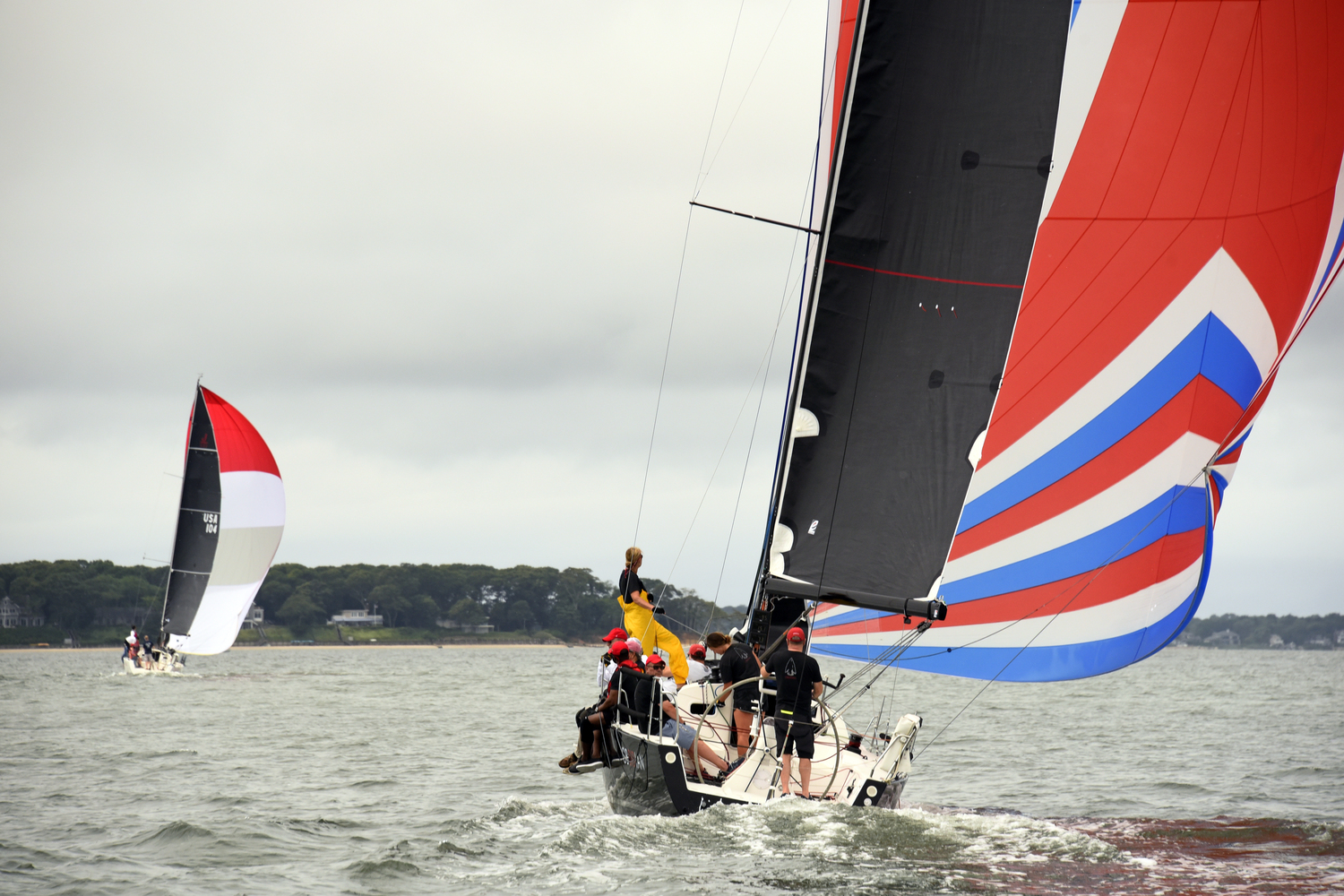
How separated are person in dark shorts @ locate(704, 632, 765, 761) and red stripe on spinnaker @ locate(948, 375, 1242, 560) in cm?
271

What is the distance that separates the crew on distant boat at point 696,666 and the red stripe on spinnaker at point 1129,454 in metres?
2.54

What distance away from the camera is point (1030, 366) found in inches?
396

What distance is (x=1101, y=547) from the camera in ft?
32.9

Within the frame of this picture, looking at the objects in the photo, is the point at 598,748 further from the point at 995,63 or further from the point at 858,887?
the point at 995,63

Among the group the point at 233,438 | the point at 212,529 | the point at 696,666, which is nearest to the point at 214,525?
the point at 212,529

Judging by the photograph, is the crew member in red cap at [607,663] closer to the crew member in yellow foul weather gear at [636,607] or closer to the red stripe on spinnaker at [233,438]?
the crew member in yellow foul weather gear at [636,607]

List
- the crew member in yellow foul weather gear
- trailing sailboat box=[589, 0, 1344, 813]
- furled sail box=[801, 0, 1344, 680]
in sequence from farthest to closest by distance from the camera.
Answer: furled sail box=[801, 0, 1344, 680]
trailing sailboat box=[589, 0, 1344, 813]
the crew member in yellow foul weather gear

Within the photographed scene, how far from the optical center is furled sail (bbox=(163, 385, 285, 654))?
32.7 metres

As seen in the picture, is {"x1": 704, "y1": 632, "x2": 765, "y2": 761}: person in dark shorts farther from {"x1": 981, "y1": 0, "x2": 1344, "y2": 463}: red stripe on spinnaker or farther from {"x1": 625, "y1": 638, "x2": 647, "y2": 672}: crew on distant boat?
{"x1": 981, "y1": 0, "x2": 1344, "y2": 463}: red stripe on spinnaker

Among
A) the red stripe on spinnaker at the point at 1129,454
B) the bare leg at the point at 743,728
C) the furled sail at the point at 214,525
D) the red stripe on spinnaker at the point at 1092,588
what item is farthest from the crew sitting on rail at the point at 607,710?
the furled sail at the point at 214,525

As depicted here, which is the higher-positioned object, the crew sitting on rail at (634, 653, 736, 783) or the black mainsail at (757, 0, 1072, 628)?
the black mainsail at (757, 0, 1072, 628)

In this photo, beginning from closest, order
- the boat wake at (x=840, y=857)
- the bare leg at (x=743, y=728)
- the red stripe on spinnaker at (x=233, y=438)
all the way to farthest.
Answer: the boat wake at (x=840, y=857), the bare leg at (x=743, y=728), the red stripe on spinnaker at (x=233, y=438)

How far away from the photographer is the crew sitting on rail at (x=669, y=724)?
7938 mm

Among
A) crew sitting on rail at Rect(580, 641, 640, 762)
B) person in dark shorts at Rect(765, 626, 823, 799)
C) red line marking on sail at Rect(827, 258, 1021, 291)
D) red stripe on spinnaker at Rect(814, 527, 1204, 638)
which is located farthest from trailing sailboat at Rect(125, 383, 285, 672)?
red line marking on sail at Rect(827, 258, 1021, 291)
